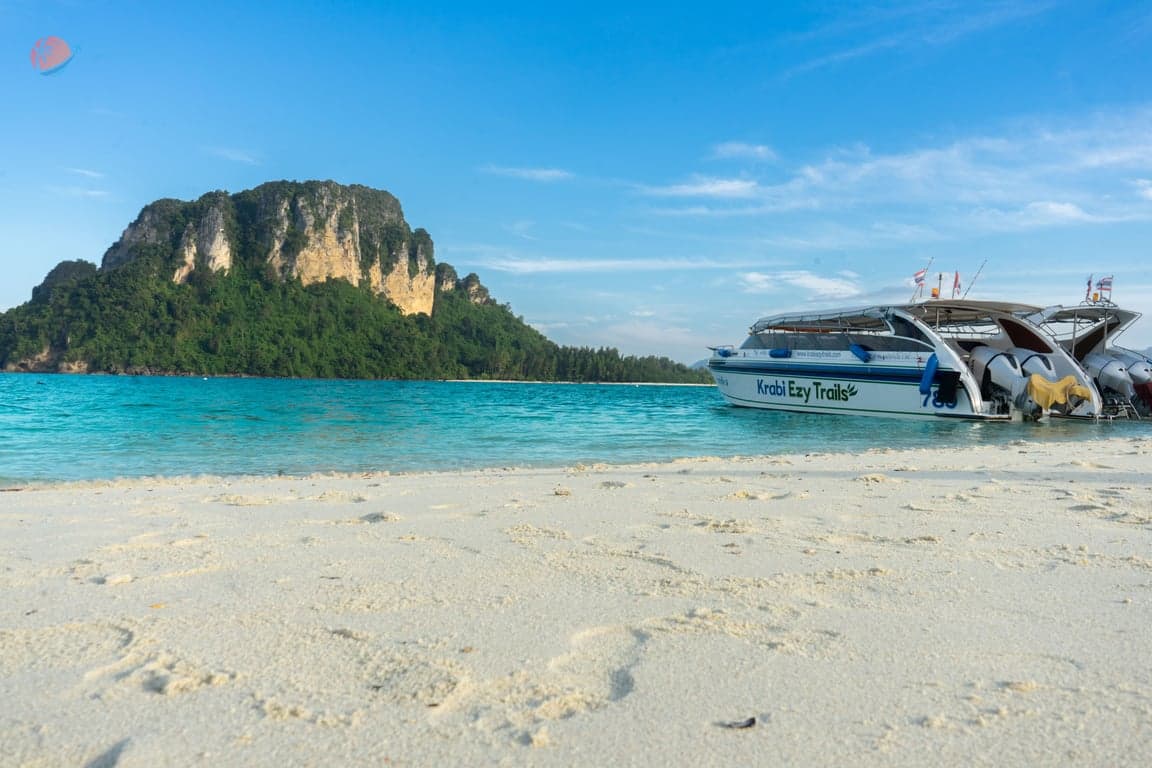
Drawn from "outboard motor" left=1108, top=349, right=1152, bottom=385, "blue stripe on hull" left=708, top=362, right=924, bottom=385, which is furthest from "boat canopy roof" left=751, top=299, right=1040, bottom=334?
"outboard motor" left=1108, top=349, right=1152, bottom=385

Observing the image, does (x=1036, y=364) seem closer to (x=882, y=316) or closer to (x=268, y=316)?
(x=882, y=316)

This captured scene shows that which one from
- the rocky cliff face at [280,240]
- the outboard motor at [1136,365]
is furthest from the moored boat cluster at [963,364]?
the rocky cliff face at [280,240]

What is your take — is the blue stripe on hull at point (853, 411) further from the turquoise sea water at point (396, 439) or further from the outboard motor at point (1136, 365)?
the outboard motor at point (1136, 365)

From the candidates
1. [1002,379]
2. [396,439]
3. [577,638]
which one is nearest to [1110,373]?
[1002,379]

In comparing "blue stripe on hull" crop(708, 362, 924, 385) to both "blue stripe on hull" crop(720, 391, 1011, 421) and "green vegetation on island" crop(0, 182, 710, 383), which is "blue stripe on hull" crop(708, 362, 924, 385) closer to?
"blue stripe on hull" crop(720, 391, 1011, 421)

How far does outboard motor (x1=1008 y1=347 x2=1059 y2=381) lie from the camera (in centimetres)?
2281

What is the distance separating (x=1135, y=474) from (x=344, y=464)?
394 inches

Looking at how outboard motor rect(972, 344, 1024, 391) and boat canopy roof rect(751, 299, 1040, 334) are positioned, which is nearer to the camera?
outboard motor rect(972, 344, 1024, 391)

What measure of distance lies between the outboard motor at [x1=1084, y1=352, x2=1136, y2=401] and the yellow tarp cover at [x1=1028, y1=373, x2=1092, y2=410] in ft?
9.35

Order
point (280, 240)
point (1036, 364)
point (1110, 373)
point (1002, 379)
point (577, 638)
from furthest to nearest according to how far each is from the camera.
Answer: point (280, 240)
point (1110, 373)
point (1002, 379)
point (1036, 364)
point (577, 638)

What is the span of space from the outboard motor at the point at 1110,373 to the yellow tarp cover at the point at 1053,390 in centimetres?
285

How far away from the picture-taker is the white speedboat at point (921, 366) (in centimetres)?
2280

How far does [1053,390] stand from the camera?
882 inches

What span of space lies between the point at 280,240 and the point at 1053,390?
122178mm
